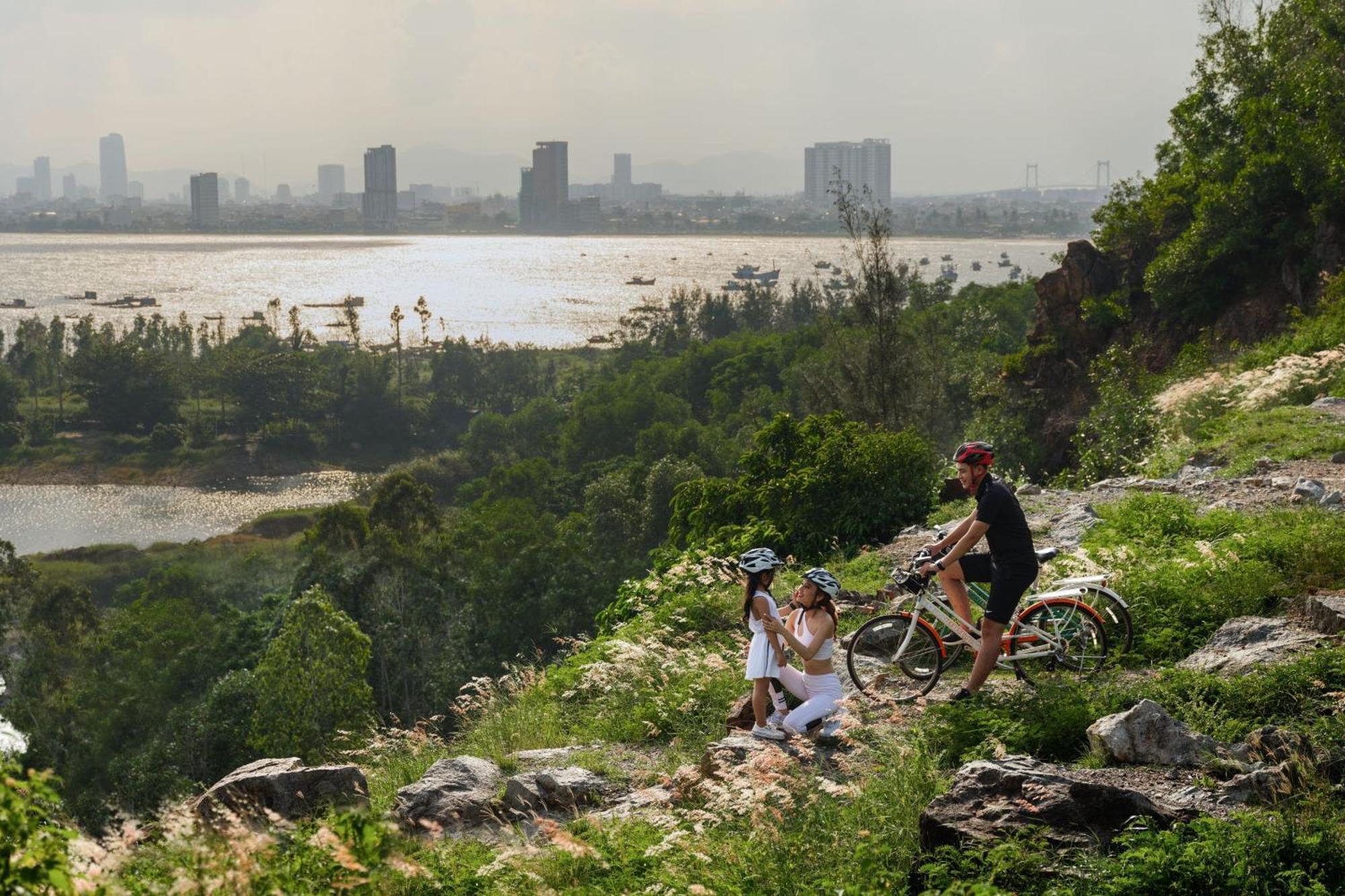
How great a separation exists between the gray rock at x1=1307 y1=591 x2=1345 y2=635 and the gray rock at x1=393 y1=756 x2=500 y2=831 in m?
5.48

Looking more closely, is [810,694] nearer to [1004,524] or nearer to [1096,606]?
[1004,524]

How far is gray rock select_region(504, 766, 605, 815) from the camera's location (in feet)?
26.3

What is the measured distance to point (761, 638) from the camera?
8234mm

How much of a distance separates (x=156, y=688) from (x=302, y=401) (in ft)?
186

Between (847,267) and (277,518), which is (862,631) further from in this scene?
(277,518)

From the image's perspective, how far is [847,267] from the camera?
33.2 metres

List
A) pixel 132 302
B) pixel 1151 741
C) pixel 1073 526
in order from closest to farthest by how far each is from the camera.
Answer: pixel 1151 741 < pixel 1073 526 < pixel 132 302

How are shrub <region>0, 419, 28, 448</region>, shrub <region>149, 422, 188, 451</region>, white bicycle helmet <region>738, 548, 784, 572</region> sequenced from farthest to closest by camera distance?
1. shrub <region>149, 422, 188, 451</region>
2. shrub <region>0, 419, 28, 448</region>
3. white bicycle helmet <region>738, 548, 784, 572</region>

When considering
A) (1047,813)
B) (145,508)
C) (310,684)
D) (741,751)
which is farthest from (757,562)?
(145,508)

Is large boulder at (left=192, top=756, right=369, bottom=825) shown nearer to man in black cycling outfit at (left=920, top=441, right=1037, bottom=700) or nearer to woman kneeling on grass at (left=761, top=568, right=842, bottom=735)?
woman kneeling on grass at (left=761, top=568, right=842, bottom=735)

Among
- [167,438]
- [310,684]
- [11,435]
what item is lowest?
[167,438]

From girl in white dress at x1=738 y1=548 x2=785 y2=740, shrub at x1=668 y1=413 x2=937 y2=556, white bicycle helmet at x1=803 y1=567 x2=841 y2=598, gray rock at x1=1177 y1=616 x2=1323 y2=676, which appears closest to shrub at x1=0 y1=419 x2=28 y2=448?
shrub at x1=668 y1=413 x2=937 y2=556

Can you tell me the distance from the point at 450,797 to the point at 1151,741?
4.38m

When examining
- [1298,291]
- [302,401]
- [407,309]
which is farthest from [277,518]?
[407,309]
